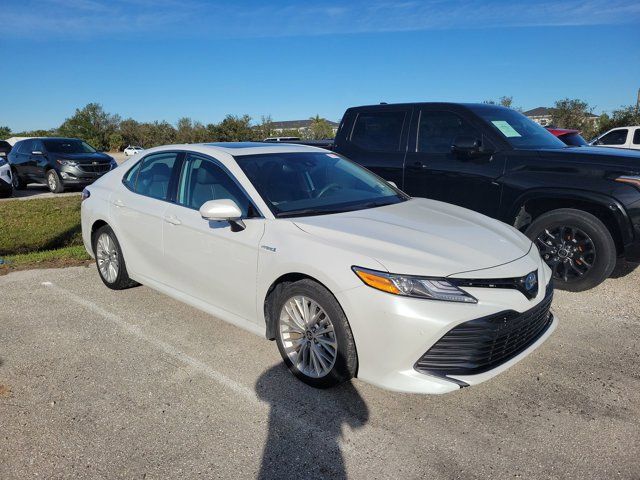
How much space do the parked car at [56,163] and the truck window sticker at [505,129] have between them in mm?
12181

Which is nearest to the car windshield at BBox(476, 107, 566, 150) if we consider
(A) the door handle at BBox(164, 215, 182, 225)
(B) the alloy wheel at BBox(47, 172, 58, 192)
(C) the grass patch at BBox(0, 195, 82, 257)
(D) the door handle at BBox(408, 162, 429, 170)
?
(D) the door handle at BBox(408, 162, 429, 170)

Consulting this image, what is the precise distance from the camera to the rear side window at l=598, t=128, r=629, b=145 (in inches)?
538

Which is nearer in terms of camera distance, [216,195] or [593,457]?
[593,457]

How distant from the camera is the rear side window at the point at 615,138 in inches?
538

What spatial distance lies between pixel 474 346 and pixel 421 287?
0.45m

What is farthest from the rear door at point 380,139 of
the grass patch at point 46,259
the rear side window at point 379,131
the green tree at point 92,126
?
the green tree at point 92,126

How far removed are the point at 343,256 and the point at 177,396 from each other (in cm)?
144

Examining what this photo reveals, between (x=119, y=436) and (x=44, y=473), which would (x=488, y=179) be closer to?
(x=119, y=436)

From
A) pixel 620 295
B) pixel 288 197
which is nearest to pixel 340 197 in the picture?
pixel 288 197

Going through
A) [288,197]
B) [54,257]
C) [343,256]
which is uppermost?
[288,197]

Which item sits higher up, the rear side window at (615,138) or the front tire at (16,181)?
the rear side window at (615,138)

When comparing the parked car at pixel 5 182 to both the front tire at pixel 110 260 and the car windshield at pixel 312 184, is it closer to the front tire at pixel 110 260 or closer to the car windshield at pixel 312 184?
the front tire at pixel 110 260

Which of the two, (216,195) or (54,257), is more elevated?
(216,195)

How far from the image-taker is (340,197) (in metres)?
4.06
